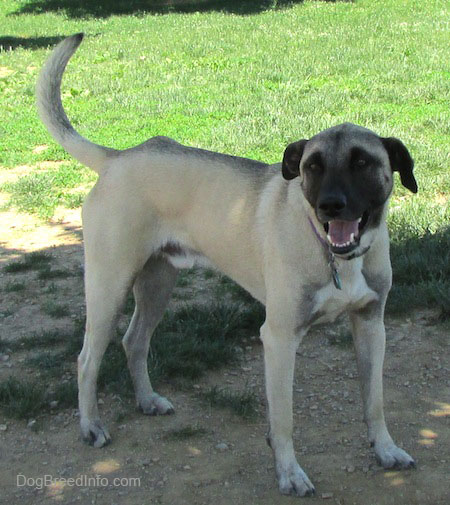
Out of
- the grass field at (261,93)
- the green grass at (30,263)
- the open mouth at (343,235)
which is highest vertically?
the open mouth at (343,235)

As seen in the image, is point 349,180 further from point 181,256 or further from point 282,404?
point 181,256

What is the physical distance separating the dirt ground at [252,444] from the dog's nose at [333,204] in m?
1.24

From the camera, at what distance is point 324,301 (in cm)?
344

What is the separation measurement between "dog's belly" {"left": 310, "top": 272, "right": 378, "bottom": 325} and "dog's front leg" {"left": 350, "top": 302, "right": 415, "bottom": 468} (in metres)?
0.15

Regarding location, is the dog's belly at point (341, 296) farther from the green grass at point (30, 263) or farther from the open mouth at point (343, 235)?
the green grass at point (30, 263)

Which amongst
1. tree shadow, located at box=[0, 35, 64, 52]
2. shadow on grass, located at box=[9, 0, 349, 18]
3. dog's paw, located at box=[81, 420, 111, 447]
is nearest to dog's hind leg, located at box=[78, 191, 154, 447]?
dog's paw, located at box=[81, 420, 111, 447]

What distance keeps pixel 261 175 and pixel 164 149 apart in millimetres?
525

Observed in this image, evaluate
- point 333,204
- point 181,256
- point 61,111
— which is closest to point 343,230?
point 333,204

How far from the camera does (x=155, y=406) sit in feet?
13.8

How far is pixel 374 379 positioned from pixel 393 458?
0.36 meters

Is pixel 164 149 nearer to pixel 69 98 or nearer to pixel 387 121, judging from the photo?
pixel 387 121

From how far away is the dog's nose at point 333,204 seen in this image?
10.2 ft

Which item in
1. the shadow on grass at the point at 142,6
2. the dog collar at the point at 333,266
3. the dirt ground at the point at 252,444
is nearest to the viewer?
the dog collar at the point at 333,266

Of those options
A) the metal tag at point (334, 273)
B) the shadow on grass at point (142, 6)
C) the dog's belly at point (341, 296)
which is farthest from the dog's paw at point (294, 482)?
the shadow on grass at point (142, 6)
